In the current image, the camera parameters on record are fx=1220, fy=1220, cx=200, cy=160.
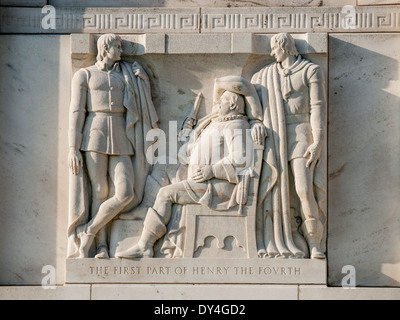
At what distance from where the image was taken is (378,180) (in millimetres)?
14406

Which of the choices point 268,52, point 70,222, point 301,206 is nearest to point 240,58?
point 268,52

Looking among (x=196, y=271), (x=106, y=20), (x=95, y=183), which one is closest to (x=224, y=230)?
(x=196, y=271)

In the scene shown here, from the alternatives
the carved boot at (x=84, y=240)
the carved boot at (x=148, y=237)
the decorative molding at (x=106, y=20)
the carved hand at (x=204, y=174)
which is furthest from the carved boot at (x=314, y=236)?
the decorative molding at (x=106, y=20)

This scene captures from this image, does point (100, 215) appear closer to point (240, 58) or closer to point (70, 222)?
point (70, 222)

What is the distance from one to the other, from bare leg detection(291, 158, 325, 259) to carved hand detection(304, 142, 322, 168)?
59 mm

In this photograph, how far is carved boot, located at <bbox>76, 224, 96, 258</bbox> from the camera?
14.1 m

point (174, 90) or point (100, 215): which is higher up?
point (174, 90)

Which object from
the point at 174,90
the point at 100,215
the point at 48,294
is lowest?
the point at 48,294

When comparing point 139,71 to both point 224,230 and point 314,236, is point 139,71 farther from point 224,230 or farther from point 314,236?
point 314,236

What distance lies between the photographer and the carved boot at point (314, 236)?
14094 millimetres

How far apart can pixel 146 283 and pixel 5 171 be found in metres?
2.19

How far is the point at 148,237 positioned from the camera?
557 inches

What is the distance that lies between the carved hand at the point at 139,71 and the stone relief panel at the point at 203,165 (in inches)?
0.5

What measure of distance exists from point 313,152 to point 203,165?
1282mm
